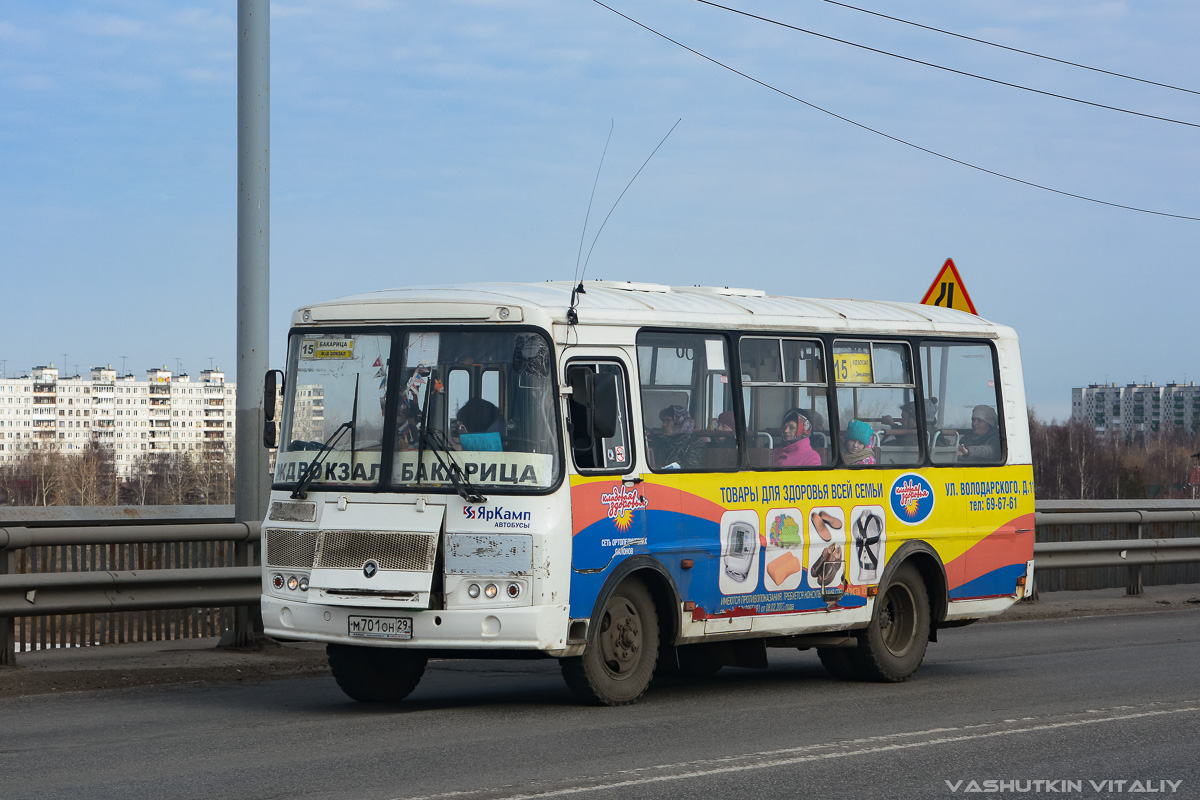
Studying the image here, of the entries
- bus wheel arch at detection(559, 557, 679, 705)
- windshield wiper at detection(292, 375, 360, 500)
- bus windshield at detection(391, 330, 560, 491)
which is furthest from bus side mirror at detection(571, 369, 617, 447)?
windshield wiper at detection(292, 375, 360, 500)

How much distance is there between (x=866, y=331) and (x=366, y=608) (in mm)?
4788

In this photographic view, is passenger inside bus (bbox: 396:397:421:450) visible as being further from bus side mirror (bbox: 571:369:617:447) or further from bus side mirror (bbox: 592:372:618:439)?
bus side mirror (bbox: 592:372:618:439)

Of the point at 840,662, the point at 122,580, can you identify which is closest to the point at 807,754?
the point at 840,662

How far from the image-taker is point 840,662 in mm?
11914

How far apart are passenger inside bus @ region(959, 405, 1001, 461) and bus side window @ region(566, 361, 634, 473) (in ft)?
12.3

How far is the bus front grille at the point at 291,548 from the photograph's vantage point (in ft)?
31.6

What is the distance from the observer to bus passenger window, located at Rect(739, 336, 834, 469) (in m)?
11.0

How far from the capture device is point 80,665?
1171cm

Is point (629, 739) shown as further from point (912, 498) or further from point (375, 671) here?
point (912, 498)

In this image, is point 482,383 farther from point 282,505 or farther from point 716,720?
point 716,720

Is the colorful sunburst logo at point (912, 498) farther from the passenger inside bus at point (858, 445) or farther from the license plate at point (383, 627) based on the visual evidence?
the license plate at point (383, 627)

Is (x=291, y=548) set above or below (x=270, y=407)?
below

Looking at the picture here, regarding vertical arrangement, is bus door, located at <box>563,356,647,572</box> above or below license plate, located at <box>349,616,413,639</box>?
above

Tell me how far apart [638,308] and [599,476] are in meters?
1.30
